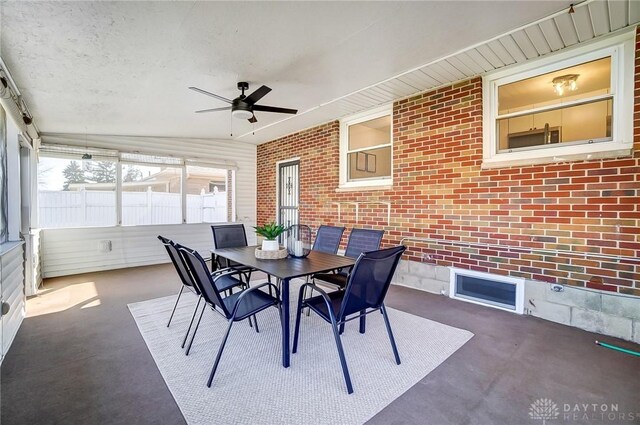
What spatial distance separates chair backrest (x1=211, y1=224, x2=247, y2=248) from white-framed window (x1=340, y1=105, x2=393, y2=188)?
6.77 ft

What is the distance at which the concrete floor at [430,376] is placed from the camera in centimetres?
161

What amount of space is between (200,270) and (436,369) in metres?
1.86

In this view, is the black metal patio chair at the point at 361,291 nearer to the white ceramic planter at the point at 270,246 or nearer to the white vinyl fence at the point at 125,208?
the white ceramic planter at the point at 270,246

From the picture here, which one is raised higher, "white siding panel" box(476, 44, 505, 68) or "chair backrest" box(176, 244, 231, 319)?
"white siding panel" box(476, 44, 505, 68)

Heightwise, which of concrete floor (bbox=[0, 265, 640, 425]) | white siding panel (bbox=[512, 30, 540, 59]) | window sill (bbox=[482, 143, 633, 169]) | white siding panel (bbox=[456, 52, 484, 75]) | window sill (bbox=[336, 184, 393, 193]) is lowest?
concrete floor (bbox=[0, 265, 640, 425])

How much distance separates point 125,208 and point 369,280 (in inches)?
210

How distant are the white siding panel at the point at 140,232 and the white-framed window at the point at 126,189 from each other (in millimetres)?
152

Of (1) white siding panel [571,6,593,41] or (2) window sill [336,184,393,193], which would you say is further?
(2) window sill [336,184,393,193]

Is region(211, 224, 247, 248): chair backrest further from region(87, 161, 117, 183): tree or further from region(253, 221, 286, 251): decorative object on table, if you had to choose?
region(87, 161, 117, 183): tree

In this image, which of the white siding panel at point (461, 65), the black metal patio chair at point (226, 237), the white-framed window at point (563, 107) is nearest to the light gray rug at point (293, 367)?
the black metal patio chair at point (226, 237)

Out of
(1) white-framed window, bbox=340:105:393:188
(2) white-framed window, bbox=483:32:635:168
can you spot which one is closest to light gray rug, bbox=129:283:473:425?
(2) white-framed window, bbox=483:32:635:168

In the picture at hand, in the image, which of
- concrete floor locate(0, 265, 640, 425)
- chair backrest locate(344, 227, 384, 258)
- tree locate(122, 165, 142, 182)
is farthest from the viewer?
tree locate(122, 165, 142, 182)

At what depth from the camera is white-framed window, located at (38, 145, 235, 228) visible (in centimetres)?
471

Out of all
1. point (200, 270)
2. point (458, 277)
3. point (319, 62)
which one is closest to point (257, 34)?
point (319, 62)
